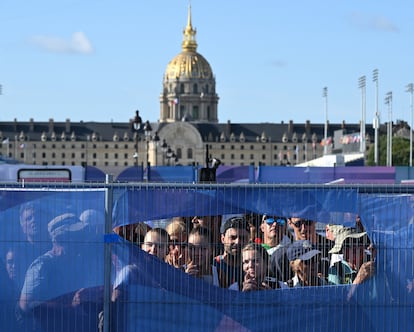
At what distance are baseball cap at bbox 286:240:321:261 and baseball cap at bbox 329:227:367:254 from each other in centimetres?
14

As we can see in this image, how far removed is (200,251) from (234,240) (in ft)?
0.77

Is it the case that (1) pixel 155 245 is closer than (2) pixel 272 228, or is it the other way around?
(1) pixel 155 245

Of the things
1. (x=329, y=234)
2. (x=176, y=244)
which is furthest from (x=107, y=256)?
(x=329, y=234)

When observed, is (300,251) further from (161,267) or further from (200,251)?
(161,267)

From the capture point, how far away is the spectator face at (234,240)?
892 cm

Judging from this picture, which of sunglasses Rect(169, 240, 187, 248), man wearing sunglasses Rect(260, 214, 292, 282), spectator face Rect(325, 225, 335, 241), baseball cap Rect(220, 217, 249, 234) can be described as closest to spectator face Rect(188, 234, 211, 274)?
sunglasses Rect(169, 240, 187, 248)

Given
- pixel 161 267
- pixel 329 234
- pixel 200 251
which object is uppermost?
pixel 329 234

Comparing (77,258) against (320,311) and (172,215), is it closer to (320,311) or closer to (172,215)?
(172,215)

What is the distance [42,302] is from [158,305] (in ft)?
2.46

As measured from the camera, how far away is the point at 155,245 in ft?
29.3

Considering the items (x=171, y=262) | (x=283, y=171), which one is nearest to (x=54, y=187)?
(x=171, y=262)

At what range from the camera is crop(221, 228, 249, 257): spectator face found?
29.3ft

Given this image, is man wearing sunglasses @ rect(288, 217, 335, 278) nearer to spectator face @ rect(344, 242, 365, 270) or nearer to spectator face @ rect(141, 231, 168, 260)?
spectator face @ rect(344, 242, 365, 270)

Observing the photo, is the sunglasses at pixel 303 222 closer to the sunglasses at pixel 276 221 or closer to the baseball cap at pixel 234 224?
the sunglasses at pixel 276 221
